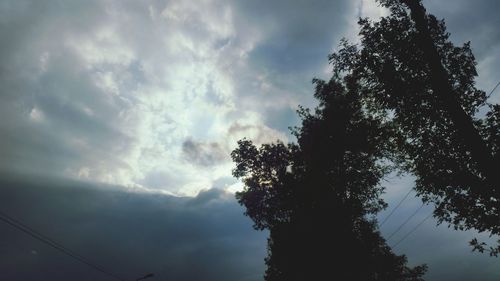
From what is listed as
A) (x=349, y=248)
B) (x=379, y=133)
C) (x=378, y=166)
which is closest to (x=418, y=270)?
(x=349, y=248)

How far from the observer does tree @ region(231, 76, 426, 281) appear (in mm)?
24391

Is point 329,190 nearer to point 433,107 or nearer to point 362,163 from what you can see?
point 362,163

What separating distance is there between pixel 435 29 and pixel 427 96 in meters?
3.33

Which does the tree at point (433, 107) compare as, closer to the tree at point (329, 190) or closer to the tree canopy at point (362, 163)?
the tree canopy at point (362, 163)

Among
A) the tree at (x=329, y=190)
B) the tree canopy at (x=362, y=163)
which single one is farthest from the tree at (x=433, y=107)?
the tree at (x=329, y=190)

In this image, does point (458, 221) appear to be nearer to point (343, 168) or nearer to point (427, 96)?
point (427, 96)

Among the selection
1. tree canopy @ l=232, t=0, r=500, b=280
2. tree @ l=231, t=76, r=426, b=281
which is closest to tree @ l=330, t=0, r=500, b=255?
tree canopy @ l=232, t=0, r=500, b=280

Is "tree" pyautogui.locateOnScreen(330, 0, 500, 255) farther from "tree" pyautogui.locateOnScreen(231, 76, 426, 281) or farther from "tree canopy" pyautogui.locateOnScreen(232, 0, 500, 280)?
"tree" pyautogui.locateOnScreen(231, 76, 426, 281)

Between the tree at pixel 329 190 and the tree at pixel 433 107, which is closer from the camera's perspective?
the tree at pixel 433 107

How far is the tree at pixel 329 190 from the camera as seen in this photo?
80.0 ft

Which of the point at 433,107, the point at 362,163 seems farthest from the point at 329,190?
the point at 433,107

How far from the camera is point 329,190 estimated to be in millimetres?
25422

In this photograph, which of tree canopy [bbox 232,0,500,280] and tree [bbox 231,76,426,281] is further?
tree [bbox 231,76,426,281]

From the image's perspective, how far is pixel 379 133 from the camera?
22750mm
